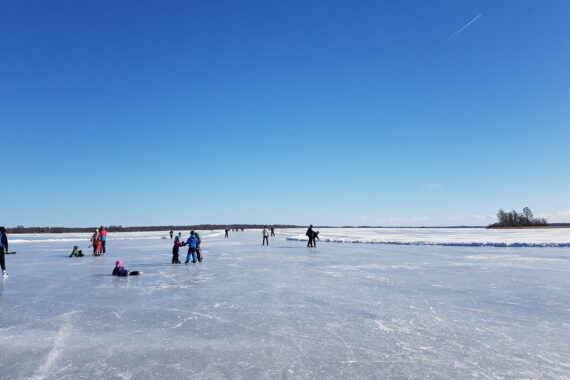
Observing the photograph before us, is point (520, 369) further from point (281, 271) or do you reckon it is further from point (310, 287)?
point (281, 271)

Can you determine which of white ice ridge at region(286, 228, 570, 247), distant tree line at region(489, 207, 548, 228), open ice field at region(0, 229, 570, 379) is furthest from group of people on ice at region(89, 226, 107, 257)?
distant tree line at region(489, 207, 548, 228)

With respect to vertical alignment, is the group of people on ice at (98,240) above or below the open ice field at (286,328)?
above

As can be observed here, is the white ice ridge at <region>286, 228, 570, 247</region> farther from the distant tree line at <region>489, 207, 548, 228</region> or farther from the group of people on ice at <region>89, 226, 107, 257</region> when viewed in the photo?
the distant tree line at <region>489, 207, 548, 228</region>

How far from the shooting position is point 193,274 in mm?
10211

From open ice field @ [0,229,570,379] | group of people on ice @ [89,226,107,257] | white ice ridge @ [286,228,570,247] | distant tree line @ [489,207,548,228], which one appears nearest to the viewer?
open ice field @ [0,229,570,379]

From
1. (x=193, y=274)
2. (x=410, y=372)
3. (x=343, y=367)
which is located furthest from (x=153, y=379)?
(x=193, y=274)

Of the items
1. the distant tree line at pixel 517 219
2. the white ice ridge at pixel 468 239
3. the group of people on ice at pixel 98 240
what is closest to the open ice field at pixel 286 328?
the group of people on ice at pixel 98 240

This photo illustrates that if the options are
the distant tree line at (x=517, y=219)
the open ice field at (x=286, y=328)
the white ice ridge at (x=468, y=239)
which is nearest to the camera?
the open ice field at (x=286, y=328)

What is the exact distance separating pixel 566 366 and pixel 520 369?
48cm

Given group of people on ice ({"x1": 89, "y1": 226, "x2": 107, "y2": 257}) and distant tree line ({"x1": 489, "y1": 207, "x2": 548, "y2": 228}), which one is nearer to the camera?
group of people on ice ({"x1": 89, "y1": 226, "x2": 107, "y2": 257})

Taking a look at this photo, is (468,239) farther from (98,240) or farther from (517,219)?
(517,219)

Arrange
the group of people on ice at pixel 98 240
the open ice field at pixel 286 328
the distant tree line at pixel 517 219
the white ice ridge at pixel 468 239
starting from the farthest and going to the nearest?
the distant tree line at pixel 517 219, the white ice ridge at pixel 468 239, the group of people on ice at pixel 98 240, the open ice field at pixel 286 328

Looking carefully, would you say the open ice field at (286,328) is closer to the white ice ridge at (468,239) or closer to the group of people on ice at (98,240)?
the group of people on ice at (98,240)

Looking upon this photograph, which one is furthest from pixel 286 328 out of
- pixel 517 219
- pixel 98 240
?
pixel 517 219
